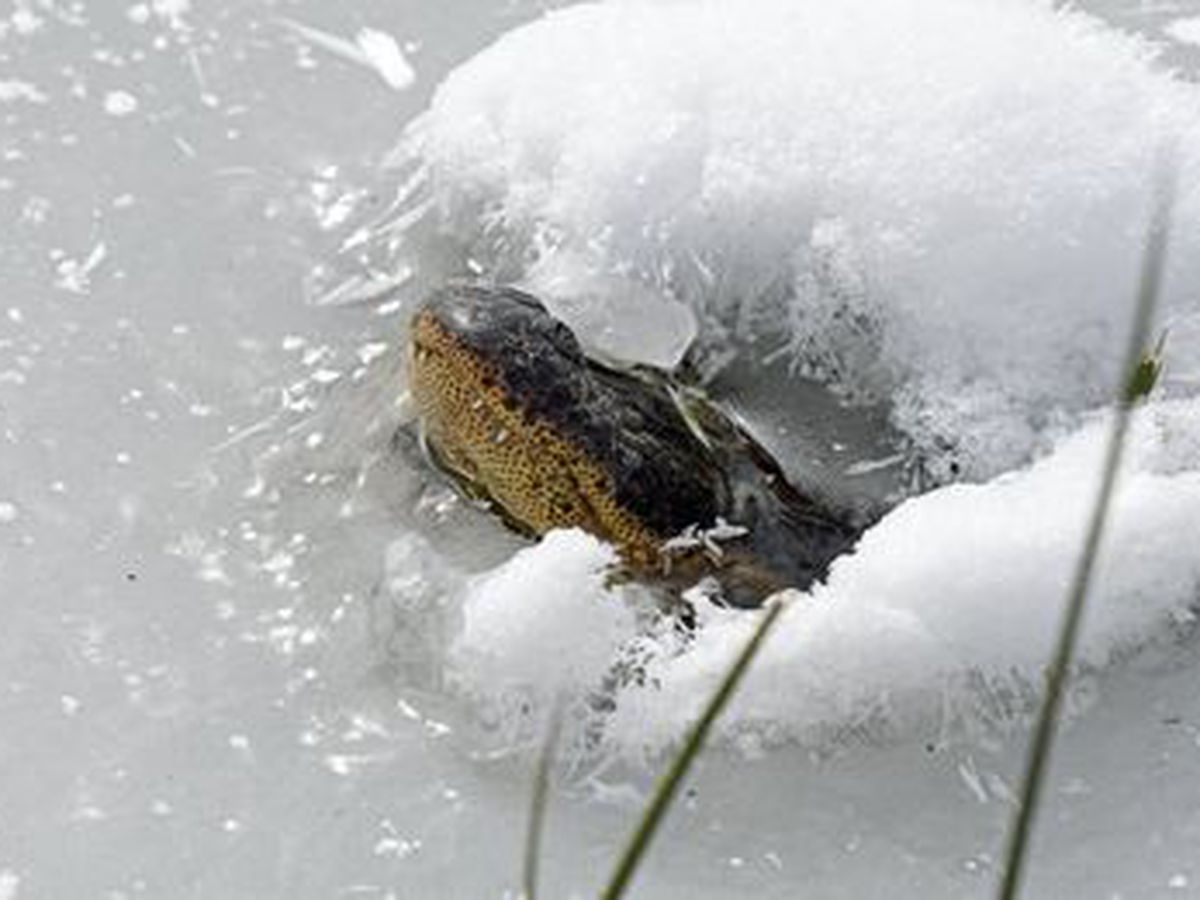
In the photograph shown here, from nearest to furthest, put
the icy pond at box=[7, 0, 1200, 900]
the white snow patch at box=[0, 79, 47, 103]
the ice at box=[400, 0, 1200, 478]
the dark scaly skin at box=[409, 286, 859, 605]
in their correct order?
the icy pond at box=[7, 0, 1200, 900] → the dark scaly skin at box=[409, 286, 859, 605] → the ice at box=[400, 0, 1200, 478] → the white snow patch at box=[0, 79, 47, 103]

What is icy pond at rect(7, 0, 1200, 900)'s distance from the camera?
197 centimetres

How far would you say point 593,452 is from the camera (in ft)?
7.21

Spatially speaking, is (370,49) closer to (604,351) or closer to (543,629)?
(604,351)

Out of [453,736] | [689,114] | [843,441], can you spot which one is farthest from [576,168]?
[453,736]

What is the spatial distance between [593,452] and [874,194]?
0.45m

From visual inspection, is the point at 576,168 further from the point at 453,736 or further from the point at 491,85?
the point at 453,736

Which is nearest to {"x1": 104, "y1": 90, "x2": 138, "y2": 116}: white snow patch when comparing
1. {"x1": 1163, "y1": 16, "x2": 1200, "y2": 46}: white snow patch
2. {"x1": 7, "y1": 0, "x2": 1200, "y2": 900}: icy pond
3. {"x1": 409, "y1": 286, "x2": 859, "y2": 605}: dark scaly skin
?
{"x1": 7, "y1": 0, "x2": 1200, "y2": 900}: icy pond

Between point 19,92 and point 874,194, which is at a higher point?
point 19,92

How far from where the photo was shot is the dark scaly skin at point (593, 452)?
7.13 feet

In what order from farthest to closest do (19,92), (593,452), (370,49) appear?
(370,49) < (19,92) < (593,452)

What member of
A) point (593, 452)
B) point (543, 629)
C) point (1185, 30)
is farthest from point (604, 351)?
point (1185, 30)

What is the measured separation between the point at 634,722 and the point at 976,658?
0.29m

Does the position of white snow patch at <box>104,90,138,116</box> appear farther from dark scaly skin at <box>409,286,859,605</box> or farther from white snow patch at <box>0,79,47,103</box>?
dark scaly skin at <box>409,286,859,605</box>

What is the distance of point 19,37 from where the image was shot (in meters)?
2.95
